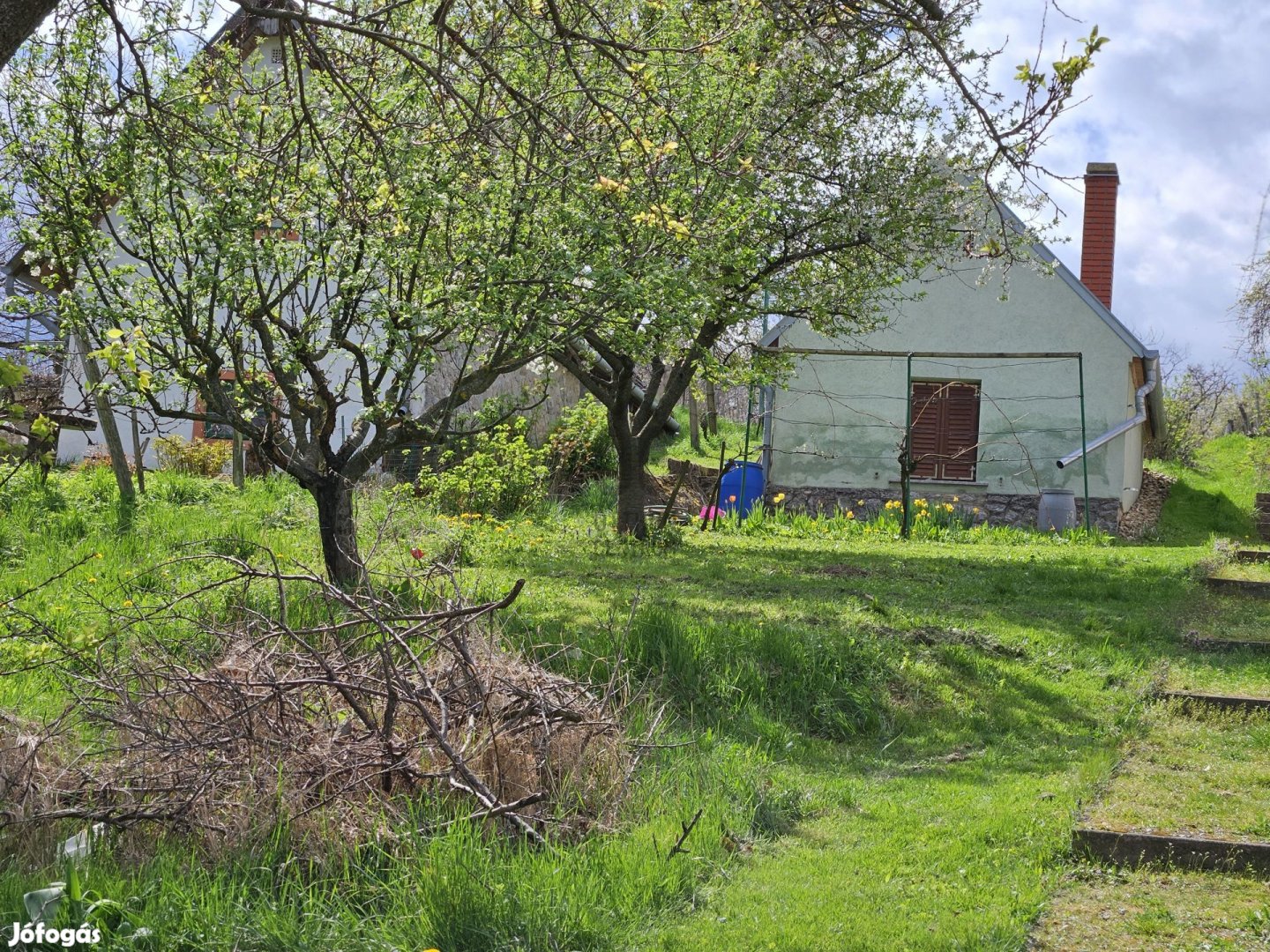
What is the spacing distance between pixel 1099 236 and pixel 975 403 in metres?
4.13

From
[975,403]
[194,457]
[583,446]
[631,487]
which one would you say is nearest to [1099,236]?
[975,403]

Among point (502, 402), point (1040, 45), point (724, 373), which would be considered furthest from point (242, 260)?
point (724, 373)

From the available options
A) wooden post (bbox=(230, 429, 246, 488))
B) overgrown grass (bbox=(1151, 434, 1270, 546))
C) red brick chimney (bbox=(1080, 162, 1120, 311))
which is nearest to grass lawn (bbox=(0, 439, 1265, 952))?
wooden post (bbox=(230, 429, 246, 488))

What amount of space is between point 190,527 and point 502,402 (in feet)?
11.1

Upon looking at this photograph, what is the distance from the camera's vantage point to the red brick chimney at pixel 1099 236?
21.5m

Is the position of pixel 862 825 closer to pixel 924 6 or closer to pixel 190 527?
pixel 924 6

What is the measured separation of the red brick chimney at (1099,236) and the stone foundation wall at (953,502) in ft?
14.1

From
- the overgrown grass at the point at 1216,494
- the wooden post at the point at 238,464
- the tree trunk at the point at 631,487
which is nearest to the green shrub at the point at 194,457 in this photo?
the wooden post at the point at 238,464

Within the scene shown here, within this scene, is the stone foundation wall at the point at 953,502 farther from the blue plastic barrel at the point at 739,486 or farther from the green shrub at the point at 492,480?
the green shrub at the point at 492,480

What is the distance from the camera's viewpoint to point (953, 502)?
63.8 feet

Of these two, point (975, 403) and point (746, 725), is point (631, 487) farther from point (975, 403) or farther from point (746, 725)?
point (975, 403)

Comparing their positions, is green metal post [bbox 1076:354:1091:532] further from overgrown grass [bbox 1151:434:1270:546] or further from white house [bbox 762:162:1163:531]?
overgrown grass [bbox 1151:434:1270:546]

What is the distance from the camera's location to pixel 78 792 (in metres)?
5.05

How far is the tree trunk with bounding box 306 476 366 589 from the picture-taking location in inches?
376
